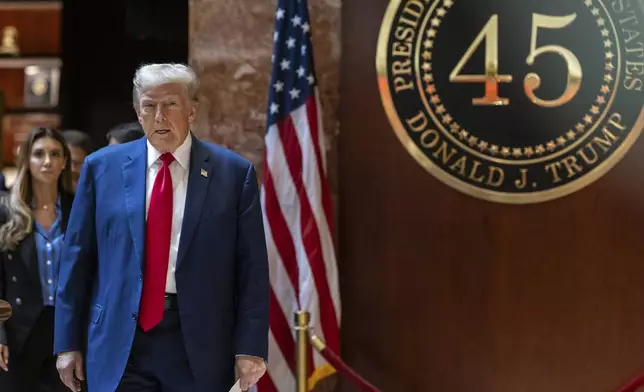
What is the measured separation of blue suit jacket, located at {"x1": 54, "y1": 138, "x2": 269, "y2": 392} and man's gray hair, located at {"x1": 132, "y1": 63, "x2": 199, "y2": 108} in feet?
0.53

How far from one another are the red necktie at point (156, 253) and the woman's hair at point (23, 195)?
1155 millimetres

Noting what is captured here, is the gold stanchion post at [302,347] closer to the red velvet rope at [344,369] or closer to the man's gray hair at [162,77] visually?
the red velvet rope at [344,369]

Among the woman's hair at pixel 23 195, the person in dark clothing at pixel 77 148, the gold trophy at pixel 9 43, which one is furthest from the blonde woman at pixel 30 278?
the gold trophy at pixel 9 43

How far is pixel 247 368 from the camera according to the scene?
92.7 inches

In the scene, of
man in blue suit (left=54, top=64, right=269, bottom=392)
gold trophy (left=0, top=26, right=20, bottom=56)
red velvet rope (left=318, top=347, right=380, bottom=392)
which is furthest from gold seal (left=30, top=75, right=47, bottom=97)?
man in blue suit (left=54, top=64, right=269, bottom=392)

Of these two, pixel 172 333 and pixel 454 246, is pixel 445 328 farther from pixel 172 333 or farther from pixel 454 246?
pixel 172 333

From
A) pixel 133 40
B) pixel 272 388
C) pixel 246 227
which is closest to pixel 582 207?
pixel 272 388

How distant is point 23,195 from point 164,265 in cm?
130

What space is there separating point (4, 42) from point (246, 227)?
12.7ft

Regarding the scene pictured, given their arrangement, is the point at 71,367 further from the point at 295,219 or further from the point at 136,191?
the point at 295,219

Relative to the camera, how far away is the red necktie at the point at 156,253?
89.7 inches

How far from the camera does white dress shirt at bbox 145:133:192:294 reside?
2.31 m

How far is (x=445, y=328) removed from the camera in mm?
3838

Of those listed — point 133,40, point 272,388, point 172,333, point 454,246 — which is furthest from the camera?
point 133,40
